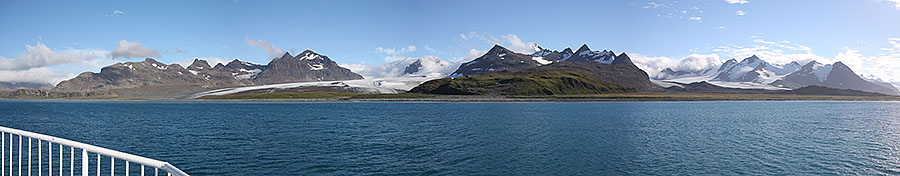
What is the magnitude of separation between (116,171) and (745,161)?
37.3 meters

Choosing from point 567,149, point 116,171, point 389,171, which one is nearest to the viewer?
point 116,171

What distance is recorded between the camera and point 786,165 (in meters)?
33.1

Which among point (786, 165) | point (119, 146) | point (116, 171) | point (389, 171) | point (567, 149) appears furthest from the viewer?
point (119, 146)

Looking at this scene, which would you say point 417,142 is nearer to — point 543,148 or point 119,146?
point 543,148

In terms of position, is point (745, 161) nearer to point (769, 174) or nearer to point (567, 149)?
point (769, 174)

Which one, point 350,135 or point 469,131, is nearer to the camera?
point 350,135

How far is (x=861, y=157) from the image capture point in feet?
123

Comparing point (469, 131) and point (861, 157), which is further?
point (469, 131)

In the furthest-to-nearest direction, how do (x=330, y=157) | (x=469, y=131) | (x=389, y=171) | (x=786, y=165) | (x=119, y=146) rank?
(x=469, y=131) < (x=119, y=146) < (x=330, y=157) < (x=786, y=165) < (x=389, y=171)

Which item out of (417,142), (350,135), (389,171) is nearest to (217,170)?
(389,171)

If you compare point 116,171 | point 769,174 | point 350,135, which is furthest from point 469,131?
point 116,171

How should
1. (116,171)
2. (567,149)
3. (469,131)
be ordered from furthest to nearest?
Answer: (469,131)
(567,149)
(116,171)

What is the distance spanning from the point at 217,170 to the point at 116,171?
4.93m

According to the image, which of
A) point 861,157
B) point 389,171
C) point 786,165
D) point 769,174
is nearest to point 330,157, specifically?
point 389,171
